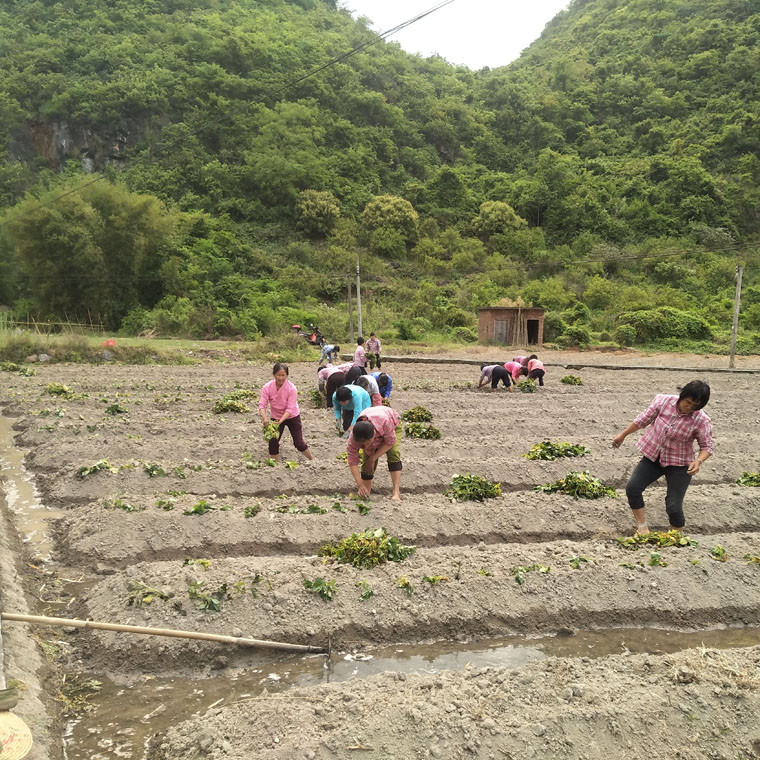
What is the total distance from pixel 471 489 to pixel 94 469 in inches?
175

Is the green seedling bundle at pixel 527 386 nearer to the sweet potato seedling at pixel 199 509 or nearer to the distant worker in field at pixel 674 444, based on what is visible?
the distant worker in field at pixel 674 444

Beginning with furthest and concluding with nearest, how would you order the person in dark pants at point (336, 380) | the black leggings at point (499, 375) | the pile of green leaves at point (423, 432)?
the black leggings at point (499, 375), the person in dark pants at point (336, 380), the pile of green leaves at point (423, 432)

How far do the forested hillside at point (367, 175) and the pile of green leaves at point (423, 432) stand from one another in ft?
63.2

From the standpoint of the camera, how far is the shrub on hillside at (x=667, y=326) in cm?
2578

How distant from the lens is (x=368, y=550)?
4531 mm

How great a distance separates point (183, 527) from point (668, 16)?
81.3 metres

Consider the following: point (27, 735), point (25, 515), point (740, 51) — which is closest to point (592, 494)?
point (27, 735)

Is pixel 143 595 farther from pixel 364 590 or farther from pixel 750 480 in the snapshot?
pixel 750 480

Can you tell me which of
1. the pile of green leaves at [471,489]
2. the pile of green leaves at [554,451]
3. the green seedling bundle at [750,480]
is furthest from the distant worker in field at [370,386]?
the green seedling bundle at [750,480]

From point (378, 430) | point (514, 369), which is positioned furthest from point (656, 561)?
point (514, 369)

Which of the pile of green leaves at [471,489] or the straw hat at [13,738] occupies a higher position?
the straw hat at [13,738]

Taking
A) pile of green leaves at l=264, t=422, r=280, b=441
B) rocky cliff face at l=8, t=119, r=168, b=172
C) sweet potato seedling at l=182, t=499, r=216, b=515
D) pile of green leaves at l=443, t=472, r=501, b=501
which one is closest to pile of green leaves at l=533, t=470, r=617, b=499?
pile of green leaves at l=443, t=472, r=501, b=501

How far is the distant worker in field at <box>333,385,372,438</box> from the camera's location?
657cm

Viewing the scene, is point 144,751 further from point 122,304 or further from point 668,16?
point 668,16
